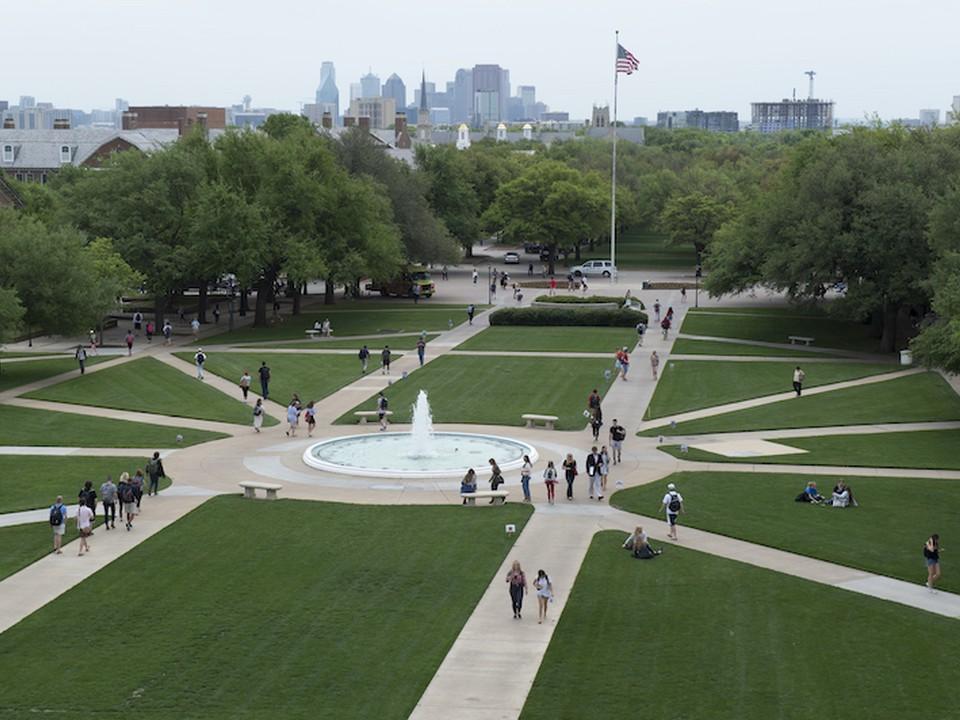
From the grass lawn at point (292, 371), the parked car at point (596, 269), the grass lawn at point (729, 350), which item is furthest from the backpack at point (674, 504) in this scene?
the parked car at point (596, 269)

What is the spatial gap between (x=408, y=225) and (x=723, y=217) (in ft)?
103

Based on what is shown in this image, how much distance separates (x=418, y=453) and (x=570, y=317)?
32665 millimetres

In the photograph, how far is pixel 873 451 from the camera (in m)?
40.4

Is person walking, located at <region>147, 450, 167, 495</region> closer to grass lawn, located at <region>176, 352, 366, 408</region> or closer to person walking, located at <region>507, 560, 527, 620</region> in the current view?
person walking, located at <region>507, 560, 527, 620</region>

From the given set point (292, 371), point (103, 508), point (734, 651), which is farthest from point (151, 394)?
point (734, 651)

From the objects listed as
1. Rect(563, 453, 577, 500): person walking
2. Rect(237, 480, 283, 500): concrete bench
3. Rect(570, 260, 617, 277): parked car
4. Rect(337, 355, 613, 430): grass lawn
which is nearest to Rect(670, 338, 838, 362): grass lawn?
Rect(337, 355, 613, 430): grass lawn

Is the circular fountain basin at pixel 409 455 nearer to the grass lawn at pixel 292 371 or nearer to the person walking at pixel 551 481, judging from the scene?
the person walking at pixel 551 481

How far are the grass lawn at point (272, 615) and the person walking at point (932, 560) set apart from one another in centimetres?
861

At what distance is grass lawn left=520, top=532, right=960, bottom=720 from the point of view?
68.9ft

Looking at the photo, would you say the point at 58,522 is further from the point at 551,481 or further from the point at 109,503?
the point at 551,481

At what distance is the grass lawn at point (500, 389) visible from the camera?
4616cm

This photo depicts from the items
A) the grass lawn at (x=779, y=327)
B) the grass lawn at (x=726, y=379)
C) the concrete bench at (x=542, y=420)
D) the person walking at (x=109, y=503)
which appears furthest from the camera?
the grass lawn at (x=779, y=327)

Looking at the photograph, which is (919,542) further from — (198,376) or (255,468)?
(198,376)

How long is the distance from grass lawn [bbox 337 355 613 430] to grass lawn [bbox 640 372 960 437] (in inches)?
183
